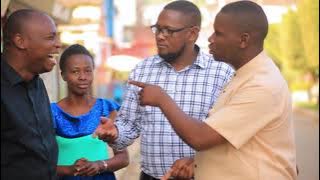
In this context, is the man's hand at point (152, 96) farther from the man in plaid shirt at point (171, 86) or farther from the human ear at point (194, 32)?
the human ear at point (194, 32)

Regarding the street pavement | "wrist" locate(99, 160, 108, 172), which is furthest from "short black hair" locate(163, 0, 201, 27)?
the street pavement

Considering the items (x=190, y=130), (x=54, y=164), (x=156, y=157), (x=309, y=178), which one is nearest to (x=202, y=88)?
(x=156, y=157)

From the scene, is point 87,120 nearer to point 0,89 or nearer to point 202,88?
point 202,88

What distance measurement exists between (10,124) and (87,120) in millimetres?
1134

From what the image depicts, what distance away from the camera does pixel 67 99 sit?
3549 millimetres

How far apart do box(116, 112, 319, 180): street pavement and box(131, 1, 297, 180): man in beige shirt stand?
14.6 feet

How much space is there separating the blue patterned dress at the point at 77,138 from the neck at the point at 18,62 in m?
0.83

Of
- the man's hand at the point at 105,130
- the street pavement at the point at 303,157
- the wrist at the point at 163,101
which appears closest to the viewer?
the wrist at the point at 163,101

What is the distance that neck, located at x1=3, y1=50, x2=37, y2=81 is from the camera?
2496 mm

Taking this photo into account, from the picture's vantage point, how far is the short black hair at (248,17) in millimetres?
2648

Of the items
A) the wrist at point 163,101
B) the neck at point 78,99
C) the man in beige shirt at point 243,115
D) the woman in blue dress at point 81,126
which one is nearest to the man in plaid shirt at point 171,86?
the woman in blue dress at point 81,126

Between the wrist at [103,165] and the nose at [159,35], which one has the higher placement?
the nose at [159,35]

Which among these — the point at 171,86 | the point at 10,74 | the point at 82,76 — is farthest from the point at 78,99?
the point at 10,74

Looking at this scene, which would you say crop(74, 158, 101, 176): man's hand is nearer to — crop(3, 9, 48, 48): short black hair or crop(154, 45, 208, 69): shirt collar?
crop(154, 45, 208, 69): shirt collar
